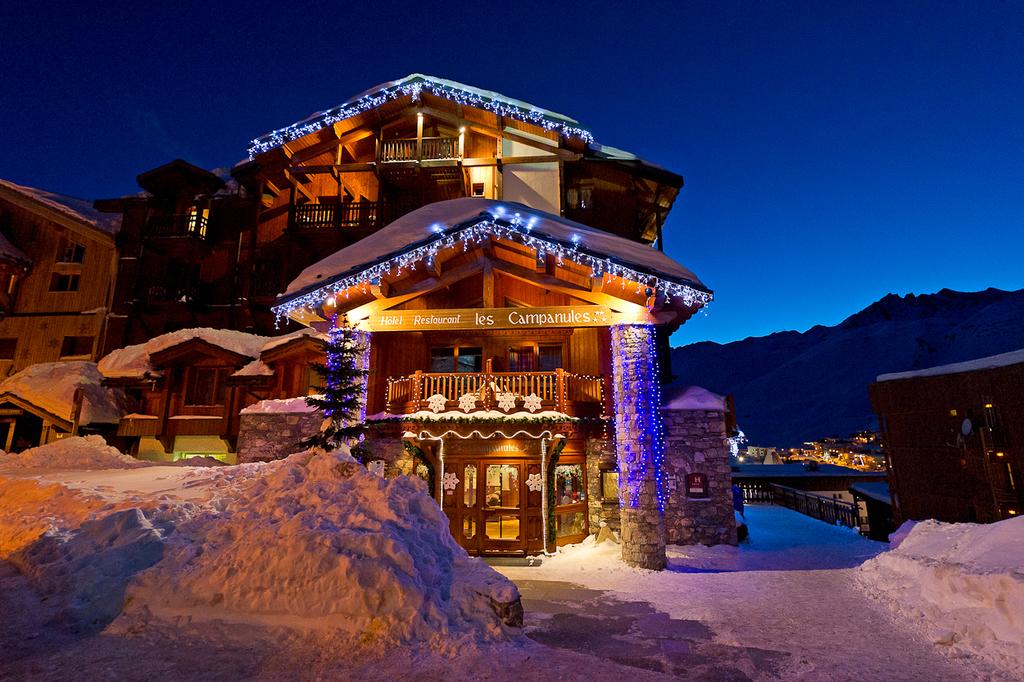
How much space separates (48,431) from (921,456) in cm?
3139

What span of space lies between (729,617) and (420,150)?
1890 cm

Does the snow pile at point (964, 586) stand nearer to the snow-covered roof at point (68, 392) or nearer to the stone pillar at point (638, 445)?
the stone pillar at point (638, 445)

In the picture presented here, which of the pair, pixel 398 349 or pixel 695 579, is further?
pixel 398 349

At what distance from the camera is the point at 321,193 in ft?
75.9

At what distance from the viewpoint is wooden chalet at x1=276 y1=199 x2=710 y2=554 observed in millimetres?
12906

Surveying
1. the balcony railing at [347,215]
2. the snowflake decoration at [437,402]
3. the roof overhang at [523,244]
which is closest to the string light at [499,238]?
the roof overhang at [523,244]

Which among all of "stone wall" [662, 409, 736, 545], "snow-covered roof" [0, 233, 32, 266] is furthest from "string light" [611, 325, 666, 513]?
"snow-covered roof" [0, 233, 32, 266]

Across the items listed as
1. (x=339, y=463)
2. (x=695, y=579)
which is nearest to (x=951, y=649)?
Answer: (x=695, y=579)

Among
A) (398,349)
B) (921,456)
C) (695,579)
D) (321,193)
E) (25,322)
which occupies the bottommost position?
(695,579)

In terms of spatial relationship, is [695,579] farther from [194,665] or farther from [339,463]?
[194,665]

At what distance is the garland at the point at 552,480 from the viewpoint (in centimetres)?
1311

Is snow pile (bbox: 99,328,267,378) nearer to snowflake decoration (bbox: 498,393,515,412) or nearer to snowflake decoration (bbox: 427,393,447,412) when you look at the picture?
snowflake decoration (bbox: 427,393,447,412)

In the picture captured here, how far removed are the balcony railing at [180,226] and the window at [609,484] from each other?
2131 cm

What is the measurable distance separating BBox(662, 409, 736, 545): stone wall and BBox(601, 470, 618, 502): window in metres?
1.43
